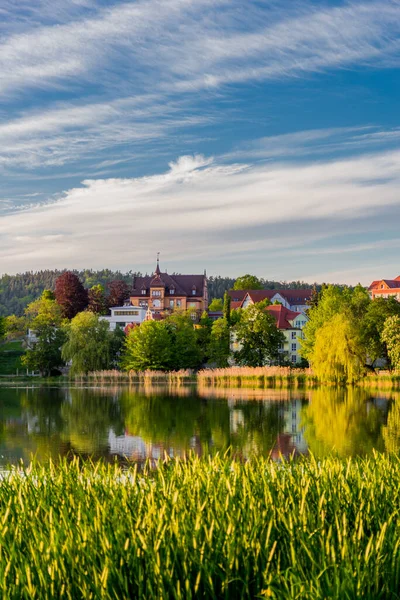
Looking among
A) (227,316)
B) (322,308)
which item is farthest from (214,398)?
(227,316)

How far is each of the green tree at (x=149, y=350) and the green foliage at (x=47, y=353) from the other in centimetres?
592

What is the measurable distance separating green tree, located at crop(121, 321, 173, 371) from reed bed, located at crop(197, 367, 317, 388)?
31.1 ft

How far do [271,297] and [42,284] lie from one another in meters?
71.0

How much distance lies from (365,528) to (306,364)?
5281 centimetres

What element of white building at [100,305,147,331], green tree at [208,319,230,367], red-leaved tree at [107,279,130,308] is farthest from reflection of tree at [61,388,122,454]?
red-leaved tree at [107,279,130,308]

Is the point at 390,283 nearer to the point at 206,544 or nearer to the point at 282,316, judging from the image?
the point at 282,316

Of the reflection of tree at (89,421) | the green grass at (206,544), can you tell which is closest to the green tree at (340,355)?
the reflection of tree at (89,421)

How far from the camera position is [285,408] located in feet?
83.8

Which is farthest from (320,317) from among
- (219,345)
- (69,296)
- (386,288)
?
(386,288)

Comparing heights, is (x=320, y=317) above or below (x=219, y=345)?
above

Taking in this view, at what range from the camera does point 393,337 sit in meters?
40.3

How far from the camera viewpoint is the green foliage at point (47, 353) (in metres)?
56.9

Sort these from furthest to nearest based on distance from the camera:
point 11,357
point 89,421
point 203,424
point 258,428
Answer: point 11,357 < point 89,421 < point 203,424 < point 258,428

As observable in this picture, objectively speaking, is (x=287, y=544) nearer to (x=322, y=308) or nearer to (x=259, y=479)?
(x=259, y=479)
